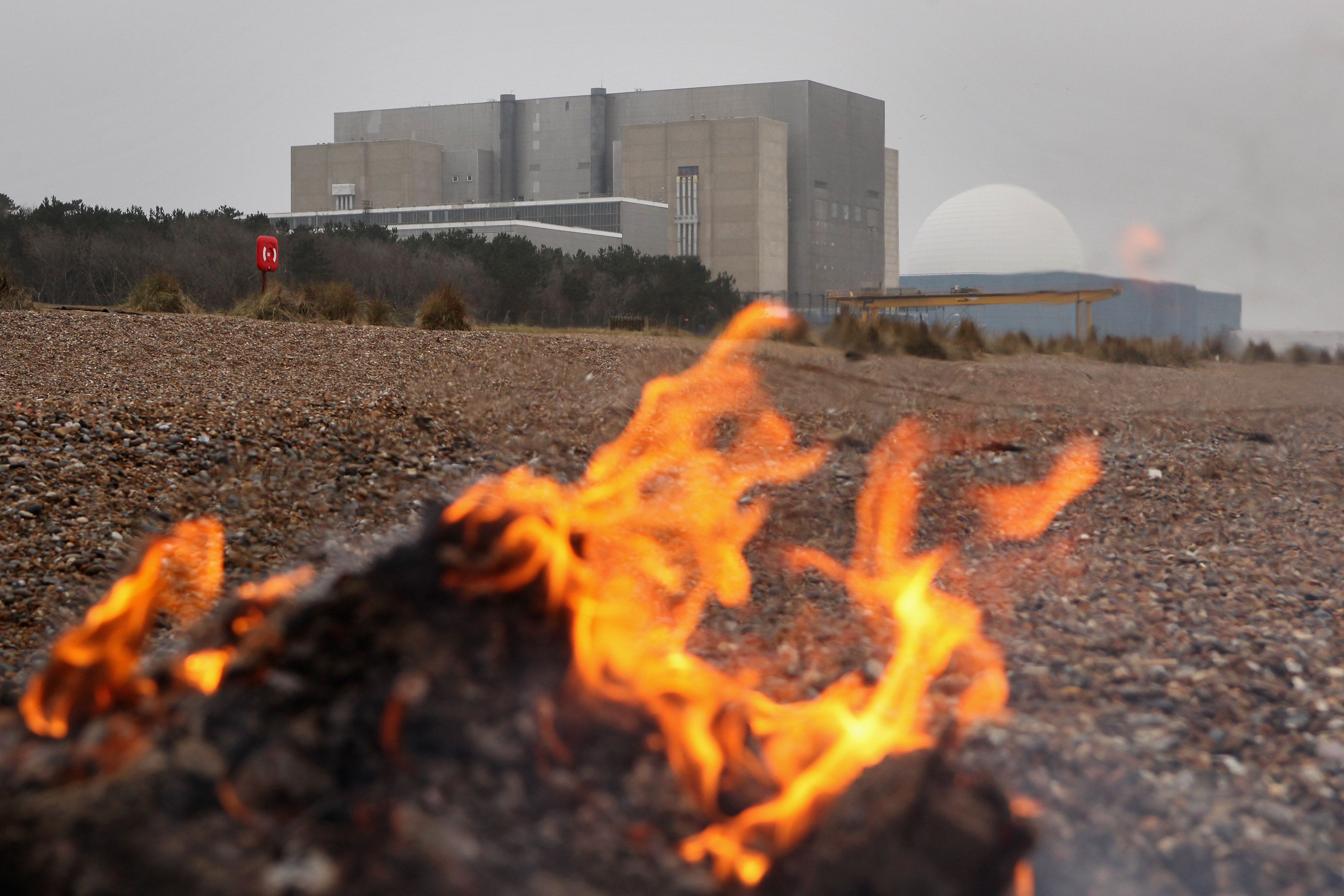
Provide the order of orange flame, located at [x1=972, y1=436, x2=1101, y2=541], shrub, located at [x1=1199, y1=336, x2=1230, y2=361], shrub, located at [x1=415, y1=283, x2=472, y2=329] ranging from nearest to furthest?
orange flame, located at [x1=972, y1=436, x2=1101, y2=541]
shrub, located at [x1=415, y1=283, x2=472, y2=329]
shrub, located at [x1=1199, y1=336, x2=1230, y2=361]

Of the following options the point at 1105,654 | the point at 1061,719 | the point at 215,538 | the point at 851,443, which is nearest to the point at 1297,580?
the point at 1105,654

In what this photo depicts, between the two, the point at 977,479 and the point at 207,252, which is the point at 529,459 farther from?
the point at 207,252

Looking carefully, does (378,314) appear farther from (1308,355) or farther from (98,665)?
(1308,355)

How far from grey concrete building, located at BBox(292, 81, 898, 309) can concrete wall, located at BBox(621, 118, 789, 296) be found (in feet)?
0.27

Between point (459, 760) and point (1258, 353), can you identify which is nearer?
point (459, 760)

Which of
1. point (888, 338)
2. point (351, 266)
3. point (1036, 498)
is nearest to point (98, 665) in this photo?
point (1036, 498)

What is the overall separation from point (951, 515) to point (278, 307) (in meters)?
12.8

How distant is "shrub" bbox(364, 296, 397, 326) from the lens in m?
18.1

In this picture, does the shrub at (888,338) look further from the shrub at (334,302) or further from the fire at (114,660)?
the fire at (114,660)

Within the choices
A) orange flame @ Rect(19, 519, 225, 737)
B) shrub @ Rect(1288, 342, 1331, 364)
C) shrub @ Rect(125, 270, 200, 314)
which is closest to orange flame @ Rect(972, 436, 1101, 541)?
orange flame @ Rect(19, 519, 225, 737)

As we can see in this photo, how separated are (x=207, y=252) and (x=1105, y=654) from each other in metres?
39.6

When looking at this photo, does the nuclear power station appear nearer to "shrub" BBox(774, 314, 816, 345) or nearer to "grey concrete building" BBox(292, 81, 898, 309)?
"grey concrete building" BBox(292, 81, 898, 309)

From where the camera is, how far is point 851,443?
9922 mm

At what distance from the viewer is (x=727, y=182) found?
75.7 metres
